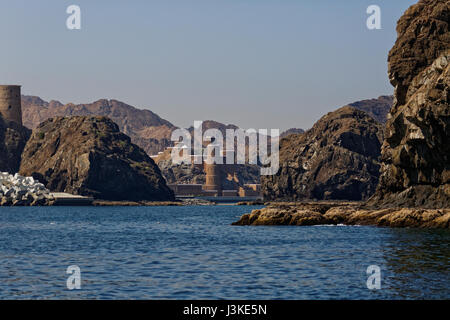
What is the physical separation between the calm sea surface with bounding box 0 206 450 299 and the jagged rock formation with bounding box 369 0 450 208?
22.9 meters

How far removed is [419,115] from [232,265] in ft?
199

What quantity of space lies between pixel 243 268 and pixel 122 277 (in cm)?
954

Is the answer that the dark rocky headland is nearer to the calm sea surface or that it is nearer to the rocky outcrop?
the rocky outcrop

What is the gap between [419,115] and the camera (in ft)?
355

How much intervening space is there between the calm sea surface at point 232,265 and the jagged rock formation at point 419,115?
22906 millimetres

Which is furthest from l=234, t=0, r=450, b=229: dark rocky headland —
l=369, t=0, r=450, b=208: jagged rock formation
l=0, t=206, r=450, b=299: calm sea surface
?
l=0, t=206, r=450, b=299: calm sea surface

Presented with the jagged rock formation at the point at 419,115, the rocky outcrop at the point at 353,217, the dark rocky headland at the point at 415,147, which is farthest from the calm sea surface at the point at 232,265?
the jagged rock formation at the point at 419,115

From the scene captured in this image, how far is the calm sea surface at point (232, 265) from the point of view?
1656 inches

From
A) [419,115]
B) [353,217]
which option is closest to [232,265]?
[353,217]

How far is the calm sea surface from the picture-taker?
4206 centimetres

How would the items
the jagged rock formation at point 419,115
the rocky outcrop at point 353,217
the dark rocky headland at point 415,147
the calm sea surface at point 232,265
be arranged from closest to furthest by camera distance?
the calm sea surface at point 232,265 < the rocky outcrop at point 353,217 < the dark rocky headland at point 415,147 < the jagged rock formation at point 419,115

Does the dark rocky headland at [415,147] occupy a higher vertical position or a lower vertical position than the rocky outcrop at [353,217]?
higher

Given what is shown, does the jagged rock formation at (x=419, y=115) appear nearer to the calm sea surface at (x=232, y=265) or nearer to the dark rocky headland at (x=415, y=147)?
the dark rocky headland at (x=415, y=147)
